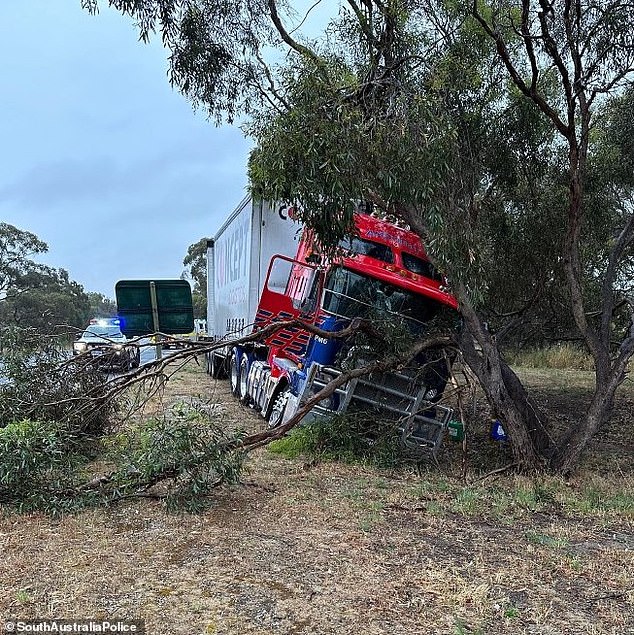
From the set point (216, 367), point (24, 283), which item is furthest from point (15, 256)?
point (216, 367)

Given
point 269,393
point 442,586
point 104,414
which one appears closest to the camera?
point 442,586

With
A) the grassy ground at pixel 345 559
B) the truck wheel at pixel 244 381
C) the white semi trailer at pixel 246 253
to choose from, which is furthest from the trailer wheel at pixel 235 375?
the grassy ground at pixel 345 559

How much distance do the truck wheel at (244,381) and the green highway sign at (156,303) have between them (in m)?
1.61

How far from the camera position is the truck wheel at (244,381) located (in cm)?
1349

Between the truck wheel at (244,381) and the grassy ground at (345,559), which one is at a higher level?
the truck wheel at (244,381)

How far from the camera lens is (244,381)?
542 inches

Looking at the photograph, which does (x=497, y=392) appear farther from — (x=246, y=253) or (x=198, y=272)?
(x=198, y=272)

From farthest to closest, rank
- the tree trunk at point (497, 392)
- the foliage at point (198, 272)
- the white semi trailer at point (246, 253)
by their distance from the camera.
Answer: the foliage at point (198, 272) < the white semi trailer at point (246, 253) < the tree trunk at point (497, 392)

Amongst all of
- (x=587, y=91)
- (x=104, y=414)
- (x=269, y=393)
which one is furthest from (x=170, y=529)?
(x=587, y=91)

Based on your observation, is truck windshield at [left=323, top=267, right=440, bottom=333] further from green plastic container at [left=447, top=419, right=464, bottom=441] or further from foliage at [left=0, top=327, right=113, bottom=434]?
foliage at [left=0, top=327, right=113, bottom=434]

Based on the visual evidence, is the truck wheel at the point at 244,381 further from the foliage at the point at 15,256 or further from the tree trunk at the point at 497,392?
the foliage at the point at 15,256

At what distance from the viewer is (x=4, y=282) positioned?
49.1 meters

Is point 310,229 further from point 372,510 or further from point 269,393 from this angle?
point 269,393

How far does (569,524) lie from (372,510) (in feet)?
5.98
